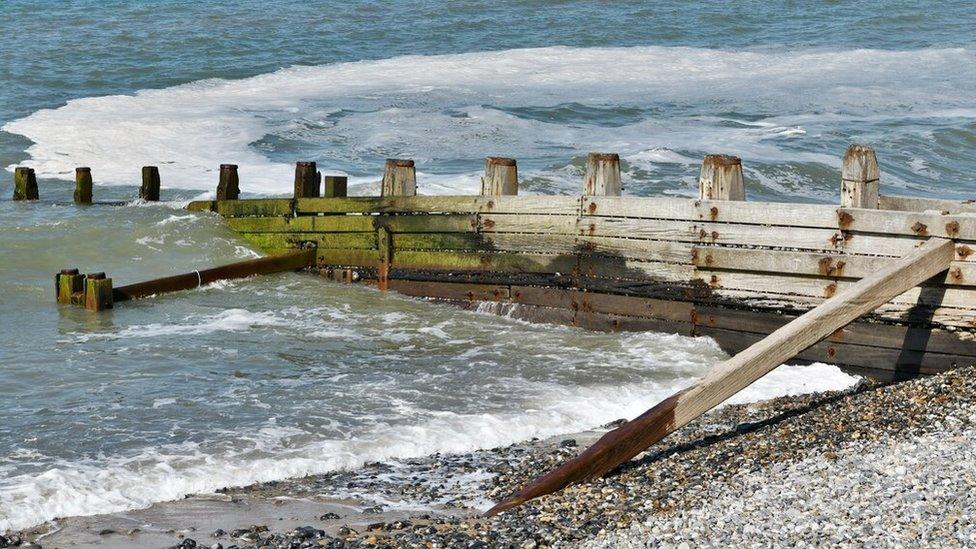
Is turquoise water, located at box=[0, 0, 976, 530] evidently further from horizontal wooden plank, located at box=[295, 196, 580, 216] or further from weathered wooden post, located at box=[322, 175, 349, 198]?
weathered wooden post, located at box=[322, 175, 349, 198]

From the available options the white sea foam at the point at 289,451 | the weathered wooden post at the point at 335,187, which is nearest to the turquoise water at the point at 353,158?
the white sea foam at the point at 289,451

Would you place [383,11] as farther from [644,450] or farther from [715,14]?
[644,450]

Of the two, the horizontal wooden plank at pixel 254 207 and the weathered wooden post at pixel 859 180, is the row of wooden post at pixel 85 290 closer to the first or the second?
the horizontal wooden plank at pixel 254 207

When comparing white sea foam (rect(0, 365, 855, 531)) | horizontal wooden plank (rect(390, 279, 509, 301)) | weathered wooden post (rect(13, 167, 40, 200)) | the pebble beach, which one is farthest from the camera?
weathered wooden post (rect(13, 167, 40, 200))

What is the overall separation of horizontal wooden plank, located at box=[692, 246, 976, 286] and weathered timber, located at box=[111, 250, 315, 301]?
15.0 feet

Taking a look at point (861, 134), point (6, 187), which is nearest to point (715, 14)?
point (861, 134)

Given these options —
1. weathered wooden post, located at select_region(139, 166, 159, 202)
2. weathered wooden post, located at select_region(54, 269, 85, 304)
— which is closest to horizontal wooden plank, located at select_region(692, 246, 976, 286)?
weathered wooden post, located at select_region(54, 269, 85, 304)

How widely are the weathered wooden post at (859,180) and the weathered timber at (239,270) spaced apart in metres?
5.77

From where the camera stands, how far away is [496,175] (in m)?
11.6

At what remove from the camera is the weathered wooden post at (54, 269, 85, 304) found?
12312 mm

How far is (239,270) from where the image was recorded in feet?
43.0

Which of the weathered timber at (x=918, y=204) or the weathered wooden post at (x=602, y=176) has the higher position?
the weathered wooden post at (x=602, y=176)

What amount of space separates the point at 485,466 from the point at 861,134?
65.0 ft

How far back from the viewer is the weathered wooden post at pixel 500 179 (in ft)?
37.9
